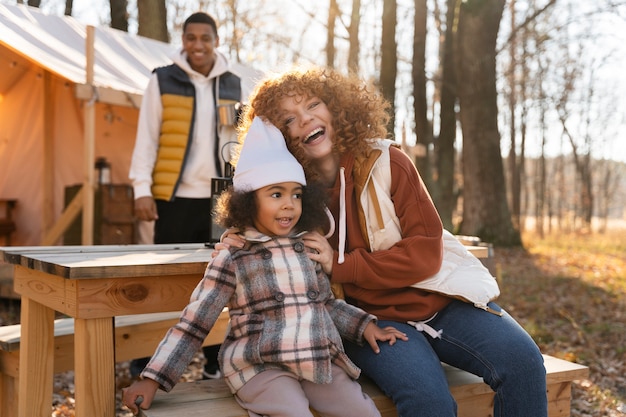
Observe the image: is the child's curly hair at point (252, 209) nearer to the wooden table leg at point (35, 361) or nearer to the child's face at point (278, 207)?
the child's face at point (278, 207)

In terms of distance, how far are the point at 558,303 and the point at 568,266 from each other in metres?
2.98

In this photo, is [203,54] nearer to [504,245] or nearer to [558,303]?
[558,303]

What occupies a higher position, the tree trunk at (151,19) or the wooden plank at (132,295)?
the tree trunk at (151,19)

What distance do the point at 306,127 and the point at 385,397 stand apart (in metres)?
0.95

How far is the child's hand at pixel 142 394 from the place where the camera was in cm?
199

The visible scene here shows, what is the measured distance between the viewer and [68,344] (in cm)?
281

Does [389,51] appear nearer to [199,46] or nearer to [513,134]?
[199,46]

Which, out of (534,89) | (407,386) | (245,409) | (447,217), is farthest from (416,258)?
(534,89)

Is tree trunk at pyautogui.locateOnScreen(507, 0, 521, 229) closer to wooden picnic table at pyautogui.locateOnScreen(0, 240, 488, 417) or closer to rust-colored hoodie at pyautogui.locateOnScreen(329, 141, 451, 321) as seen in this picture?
rust-colored hoodie at pyautogui.locateOnScreen(329, 141, 451, 321)

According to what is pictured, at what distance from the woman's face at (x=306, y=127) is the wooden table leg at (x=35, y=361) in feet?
3.71

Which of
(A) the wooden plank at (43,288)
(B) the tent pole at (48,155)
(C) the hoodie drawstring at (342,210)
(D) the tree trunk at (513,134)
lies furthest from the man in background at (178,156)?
(D) the tree trunk at (513,134)

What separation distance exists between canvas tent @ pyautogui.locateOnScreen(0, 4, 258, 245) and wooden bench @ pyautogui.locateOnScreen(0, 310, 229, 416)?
3569 mm

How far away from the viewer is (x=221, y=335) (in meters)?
3.44

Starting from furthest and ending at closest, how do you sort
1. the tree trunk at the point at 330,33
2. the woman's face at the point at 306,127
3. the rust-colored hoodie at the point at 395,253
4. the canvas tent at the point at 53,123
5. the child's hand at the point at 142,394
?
1. the tree trunk at the point at 330,33
2. the canvas tent at the point at 53,123
3. the woman's face at the point at 306,127
4. the rust-colored hoodie at the point at 395,253
5. the child's hand at the point at 142,394
